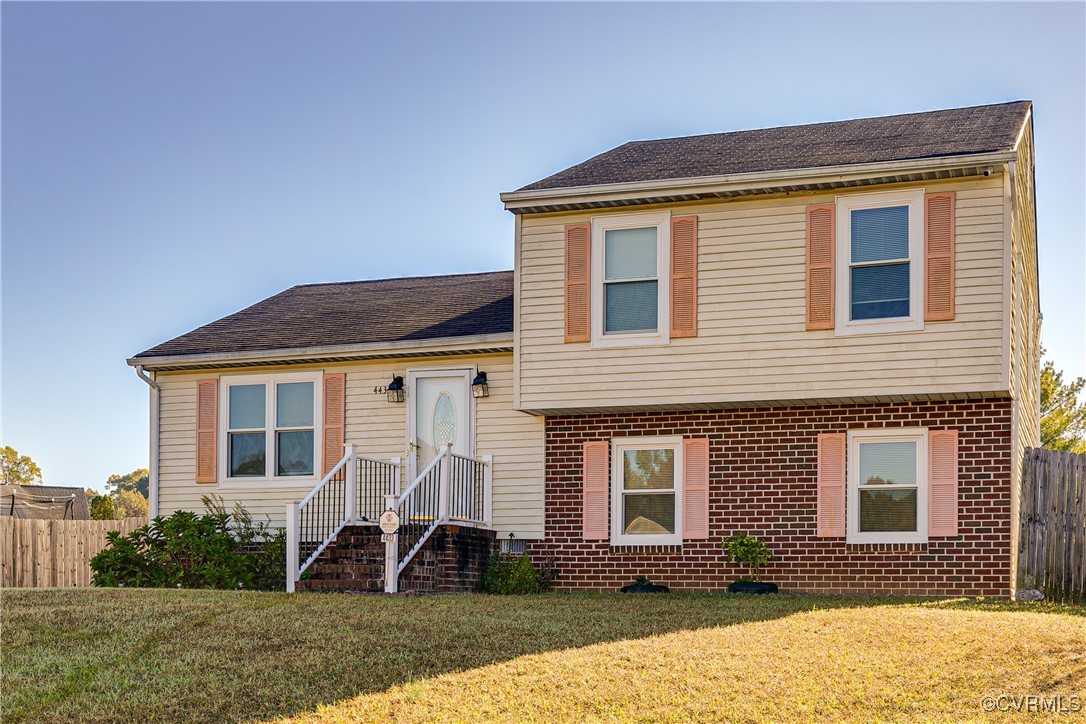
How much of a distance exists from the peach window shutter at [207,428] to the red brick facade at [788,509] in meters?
5.28

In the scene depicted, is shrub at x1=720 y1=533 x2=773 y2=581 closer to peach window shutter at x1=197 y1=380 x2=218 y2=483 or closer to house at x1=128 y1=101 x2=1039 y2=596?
house at x1=128 y1=101 x2=1039 y2=596

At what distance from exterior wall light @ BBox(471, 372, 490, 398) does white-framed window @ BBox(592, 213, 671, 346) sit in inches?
81.2

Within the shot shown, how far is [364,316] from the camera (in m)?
19.7

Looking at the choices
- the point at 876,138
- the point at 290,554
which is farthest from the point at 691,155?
the point at 290,554

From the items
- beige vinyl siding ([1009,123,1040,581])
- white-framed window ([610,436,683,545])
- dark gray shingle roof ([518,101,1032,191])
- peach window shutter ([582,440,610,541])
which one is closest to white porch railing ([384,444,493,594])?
peach window shutter ([582,440,610,541])

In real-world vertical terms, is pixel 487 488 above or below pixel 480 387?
below

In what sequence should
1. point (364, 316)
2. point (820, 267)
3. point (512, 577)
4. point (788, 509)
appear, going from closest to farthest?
point (820, 267) → point (788, 509) → point (512, 577) → point (364, 316)

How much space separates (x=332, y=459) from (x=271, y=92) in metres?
5.84

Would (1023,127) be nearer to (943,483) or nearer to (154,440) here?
(943,483)

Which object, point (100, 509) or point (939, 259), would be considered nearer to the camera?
point (939, 259)

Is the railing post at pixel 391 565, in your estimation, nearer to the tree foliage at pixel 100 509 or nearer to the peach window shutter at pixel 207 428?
the peach window shutter at pixel 207 428

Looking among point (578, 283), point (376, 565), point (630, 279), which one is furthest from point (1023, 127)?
point (376, 565)

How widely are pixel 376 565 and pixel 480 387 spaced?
3108mm

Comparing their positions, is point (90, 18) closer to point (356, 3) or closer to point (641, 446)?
point (356, 3)
